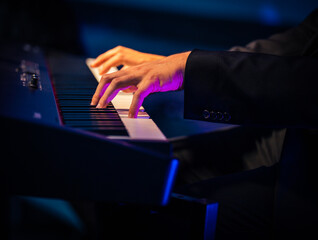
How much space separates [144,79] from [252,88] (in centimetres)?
23

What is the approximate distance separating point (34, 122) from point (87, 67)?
3.10 ft

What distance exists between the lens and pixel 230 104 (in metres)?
0.78

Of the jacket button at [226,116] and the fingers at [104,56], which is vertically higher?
the fingers at [104,56]

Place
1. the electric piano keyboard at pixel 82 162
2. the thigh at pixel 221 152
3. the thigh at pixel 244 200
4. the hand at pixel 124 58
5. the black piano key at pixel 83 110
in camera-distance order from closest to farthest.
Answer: the electric piano keyboard at pixel 82 162 < the black piano key at pixel 83 110 < the thigh at pixel 244 200 < the thigh at pixel 221 152 < the hand at pixel 124 58

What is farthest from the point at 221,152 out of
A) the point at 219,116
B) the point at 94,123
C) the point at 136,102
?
the point at 94,123

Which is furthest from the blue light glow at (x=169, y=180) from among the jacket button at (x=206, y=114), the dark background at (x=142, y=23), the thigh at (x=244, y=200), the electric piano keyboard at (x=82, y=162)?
the dark background at (x=142, y=23)

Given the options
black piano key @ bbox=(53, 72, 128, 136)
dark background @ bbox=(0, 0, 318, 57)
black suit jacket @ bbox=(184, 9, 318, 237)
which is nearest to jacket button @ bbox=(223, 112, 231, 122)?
black suit jacket @ bbox=(184, 9, 318, 237)

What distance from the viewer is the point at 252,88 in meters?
0.75

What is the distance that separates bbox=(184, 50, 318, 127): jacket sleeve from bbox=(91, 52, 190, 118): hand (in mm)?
27

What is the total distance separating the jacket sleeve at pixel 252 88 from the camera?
74cm

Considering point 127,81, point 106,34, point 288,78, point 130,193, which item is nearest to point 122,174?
point 130,193

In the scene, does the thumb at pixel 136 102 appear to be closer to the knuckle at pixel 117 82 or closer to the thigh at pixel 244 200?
the knuckle at pixel 117 82

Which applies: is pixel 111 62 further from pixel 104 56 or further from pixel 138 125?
pixel 138 125

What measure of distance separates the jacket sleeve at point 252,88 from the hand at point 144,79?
3cm
